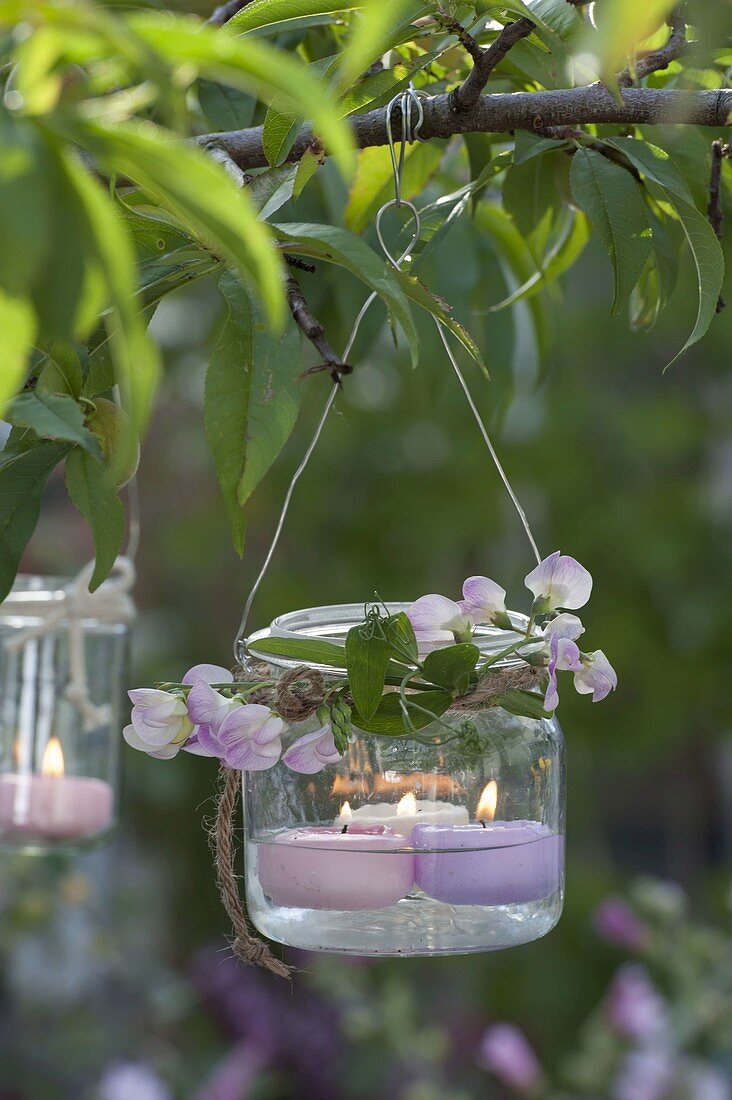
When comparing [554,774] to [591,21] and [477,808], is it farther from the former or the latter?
[591,21]

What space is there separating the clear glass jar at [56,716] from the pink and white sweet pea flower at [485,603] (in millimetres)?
449

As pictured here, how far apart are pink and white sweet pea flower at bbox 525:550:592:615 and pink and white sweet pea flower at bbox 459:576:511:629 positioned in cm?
2

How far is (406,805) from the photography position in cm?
55

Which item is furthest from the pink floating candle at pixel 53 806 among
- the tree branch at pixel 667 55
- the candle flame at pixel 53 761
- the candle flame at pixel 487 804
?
the tree branch at pixel 667 55

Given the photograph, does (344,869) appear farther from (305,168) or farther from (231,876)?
(305,168)

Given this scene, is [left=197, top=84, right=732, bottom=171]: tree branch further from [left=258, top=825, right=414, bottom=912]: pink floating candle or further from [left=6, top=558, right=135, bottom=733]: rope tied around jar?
[left=6, top=558, right=135, bottom=733]: rope tied around jar

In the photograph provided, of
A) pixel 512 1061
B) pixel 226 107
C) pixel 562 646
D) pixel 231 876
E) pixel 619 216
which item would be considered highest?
pixel 226 107

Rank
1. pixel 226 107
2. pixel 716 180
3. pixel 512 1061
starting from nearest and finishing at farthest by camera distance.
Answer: pixel 716 180
pixel 226 107
pixel 512 1061

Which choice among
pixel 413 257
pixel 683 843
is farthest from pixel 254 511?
pixel 413 257

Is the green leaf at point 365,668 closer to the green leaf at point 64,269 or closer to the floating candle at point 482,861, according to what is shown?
the floating candle at point 482,861

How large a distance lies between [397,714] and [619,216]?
0.87 feet

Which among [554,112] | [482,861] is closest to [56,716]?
[482,861]

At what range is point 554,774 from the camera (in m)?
0.61

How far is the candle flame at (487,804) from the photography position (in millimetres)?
566
